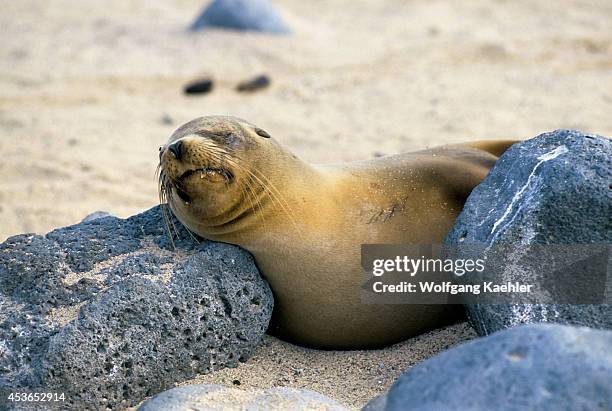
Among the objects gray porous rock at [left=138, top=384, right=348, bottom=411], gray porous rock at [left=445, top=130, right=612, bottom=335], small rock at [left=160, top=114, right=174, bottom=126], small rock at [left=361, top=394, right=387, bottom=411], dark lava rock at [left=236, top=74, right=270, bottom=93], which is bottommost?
gray porous rock at [left=138, top=384, right=348, bottom=411]

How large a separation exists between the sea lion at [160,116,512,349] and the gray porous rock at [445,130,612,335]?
19.8 inches

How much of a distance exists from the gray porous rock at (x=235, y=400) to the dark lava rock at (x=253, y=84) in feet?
19.0

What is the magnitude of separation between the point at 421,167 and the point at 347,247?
0.62 m

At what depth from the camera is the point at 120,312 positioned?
3.44 meters

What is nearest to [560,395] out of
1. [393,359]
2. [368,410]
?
[368,410]

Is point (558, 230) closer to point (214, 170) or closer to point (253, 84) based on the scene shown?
point (214, 170)

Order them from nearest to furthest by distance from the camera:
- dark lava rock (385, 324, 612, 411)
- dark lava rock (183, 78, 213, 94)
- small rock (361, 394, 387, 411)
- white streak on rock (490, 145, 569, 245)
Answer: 1. dark lava rock (385, 324, 612, 411)
2. small rock (361, 394, 387, 411)
3. white streak on rock (490, 145, 569, 245)
4. dark lava rock (183, 78, 213, 94)

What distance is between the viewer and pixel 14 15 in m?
11.3

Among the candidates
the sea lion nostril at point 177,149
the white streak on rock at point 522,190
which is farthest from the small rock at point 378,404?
the sea lion nostril at point 177,149

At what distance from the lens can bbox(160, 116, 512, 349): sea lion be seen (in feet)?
12.1

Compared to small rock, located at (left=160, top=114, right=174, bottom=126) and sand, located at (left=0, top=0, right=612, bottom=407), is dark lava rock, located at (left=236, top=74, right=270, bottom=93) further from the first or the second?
small rock, located at (left=160, top=114, right=174, bottom=126)

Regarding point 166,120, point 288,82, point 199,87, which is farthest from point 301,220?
point 288,82

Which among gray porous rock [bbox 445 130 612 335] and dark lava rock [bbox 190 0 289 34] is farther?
dark lava rock [bbox 190 0 289 34]

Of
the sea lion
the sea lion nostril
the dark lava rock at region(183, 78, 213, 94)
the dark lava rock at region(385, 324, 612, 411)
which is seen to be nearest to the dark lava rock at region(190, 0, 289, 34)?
the dark lava rock at region(183, 78, 213, 94)
